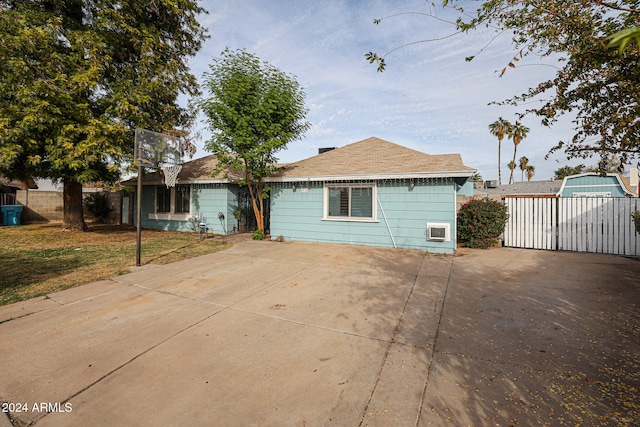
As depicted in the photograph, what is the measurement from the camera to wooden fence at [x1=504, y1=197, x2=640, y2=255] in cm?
803

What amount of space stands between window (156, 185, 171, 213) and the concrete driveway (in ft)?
29.6

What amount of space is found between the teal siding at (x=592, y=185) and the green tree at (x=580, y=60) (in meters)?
17.7

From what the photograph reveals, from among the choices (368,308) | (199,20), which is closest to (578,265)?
(368,308)

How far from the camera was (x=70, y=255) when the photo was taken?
782 cm

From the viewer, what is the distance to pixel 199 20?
1290 cm

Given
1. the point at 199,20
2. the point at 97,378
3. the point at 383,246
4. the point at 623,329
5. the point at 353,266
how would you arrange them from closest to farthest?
the point at 97,378, the point at 623,329, the point at 353,266, the point at 383,246, the point at 199,20

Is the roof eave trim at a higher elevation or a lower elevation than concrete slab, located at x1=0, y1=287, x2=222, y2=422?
higher

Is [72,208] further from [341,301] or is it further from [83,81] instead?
[341,301]

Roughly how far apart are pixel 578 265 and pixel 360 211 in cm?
589

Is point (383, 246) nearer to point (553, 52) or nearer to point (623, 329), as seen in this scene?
point (623, 329)

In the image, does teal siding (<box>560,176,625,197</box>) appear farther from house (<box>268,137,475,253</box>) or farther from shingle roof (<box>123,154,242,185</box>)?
shingle roof (<box>123,154,242,185</box>)

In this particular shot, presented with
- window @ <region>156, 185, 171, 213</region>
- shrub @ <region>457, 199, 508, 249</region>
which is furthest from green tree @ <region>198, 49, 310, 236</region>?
shrub @ <region>457, 199, 508, 249</region>

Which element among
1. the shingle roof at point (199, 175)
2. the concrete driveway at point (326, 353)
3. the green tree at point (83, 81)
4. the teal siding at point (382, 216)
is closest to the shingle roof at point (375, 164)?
the teal siding at point (382, 216)

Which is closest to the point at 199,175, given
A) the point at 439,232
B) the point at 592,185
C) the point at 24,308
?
the point at 24,308
